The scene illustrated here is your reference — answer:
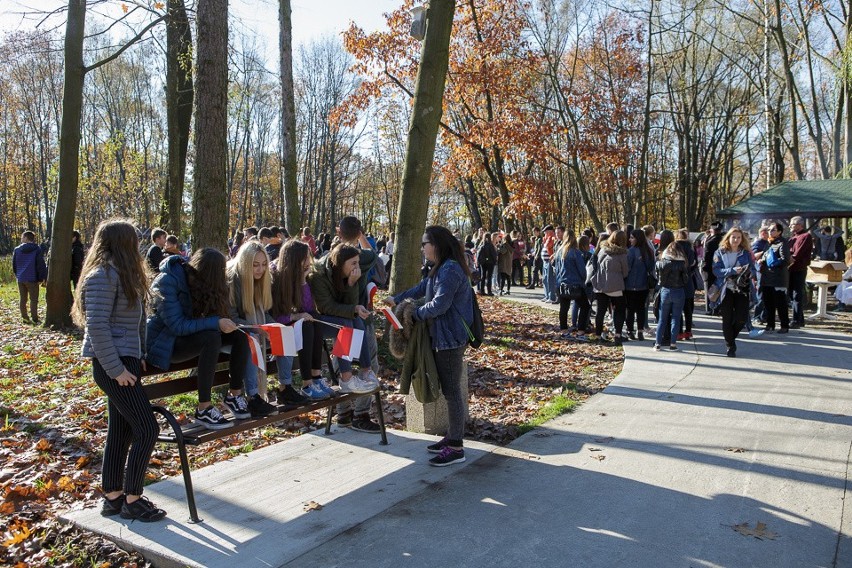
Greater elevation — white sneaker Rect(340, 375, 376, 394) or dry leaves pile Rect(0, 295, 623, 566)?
white sneaker Rect(340, 375, 376, 394)

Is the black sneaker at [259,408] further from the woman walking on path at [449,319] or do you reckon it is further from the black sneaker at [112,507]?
the woman walking on path at [449,319]

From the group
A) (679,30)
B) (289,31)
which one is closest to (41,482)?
(289,31)

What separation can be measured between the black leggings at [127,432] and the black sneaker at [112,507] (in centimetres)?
6

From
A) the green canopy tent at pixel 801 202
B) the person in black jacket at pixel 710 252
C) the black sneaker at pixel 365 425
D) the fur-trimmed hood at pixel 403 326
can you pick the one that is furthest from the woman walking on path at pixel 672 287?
the green canopy tent at pixel 801 202

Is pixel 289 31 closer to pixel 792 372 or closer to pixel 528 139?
pixel 528 139

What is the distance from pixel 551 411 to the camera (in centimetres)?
693

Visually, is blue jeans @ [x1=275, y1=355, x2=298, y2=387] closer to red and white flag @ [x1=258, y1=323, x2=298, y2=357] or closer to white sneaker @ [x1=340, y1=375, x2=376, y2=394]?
white sneaker @ [x1=340, y1=375, x2=376, y2=394]

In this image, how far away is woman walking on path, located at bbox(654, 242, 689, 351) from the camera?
1008 cm

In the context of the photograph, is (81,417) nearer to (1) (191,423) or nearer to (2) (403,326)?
(1) (191,423)

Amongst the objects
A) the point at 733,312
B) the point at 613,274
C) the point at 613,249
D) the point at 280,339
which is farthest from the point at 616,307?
the point at 280,339

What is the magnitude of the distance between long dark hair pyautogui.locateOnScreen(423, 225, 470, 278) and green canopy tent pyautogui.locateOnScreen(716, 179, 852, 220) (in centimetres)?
1630

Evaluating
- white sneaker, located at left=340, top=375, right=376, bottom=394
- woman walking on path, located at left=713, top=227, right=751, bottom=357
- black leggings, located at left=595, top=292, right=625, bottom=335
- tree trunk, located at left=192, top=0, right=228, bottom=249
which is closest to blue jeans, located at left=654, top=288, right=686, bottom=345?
woman walking on path, located at left=713, top=227, right=751, bottom=357

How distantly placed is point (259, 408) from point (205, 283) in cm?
102

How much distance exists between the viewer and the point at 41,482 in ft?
16.5
